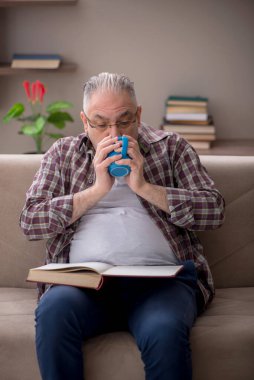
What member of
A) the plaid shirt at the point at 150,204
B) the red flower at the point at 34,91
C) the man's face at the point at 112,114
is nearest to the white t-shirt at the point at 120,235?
the plaid shirt at the point at 150,204

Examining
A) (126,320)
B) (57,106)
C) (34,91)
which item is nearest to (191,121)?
(57,106)

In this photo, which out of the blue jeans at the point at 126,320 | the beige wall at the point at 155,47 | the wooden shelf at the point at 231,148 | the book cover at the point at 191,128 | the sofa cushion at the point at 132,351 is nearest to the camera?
the blue jeans at the point at 126,320

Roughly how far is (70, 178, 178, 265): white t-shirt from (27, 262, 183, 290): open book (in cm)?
12

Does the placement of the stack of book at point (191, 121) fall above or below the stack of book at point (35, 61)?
below

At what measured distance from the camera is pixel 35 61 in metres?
3.65

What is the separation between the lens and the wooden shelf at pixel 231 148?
3.32m

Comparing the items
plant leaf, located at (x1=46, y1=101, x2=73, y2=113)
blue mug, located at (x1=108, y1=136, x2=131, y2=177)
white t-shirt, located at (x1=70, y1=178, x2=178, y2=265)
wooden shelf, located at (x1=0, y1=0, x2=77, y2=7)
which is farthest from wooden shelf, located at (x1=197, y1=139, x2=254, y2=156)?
blue mug, located at (x1=108, y1=136, x2=131, y2=177)

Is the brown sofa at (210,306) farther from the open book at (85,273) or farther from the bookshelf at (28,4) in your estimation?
the bookshelf at (28,4)

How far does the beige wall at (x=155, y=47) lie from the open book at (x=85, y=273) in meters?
1.96

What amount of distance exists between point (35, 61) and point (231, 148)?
3.48ft

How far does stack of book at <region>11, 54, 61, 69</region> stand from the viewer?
11.9 ft

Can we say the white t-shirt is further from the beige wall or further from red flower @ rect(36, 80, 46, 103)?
the beige wall

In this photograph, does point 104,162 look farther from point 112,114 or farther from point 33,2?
point 33,2

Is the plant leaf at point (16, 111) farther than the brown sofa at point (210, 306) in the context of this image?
Yes
